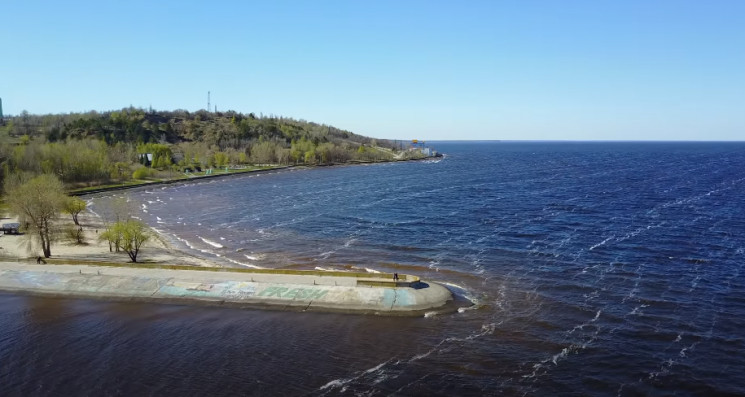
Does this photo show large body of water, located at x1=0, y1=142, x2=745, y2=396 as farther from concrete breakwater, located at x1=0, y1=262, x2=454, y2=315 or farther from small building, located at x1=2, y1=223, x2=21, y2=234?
small building, located at x1=2, y1=223, x2=21, y2=234

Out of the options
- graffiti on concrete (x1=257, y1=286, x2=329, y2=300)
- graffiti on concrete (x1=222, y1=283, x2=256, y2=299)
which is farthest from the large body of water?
graffiti on concrete (x1=222, y1=283, x2=256, y2=299)

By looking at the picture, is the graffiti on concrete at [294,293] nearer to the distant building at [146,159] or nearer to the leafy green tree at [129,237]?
the leafy green tree at [129,237]

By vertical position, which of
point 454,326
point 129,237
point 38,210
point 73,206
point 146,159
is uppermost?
point 146,159

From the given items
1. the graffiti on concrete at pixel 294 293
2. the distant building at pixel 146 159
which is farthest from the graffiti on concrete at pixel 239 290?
the distant building at pixel 146 159

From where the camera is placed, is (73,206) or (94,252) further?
(73,206)

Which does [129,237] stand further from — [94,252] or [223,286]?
[223,286]

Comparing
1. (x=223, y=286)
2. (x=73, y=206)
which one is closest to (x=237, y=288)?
(x=223, y=286)

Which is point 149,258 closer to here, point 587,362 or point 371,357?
point 371,357
